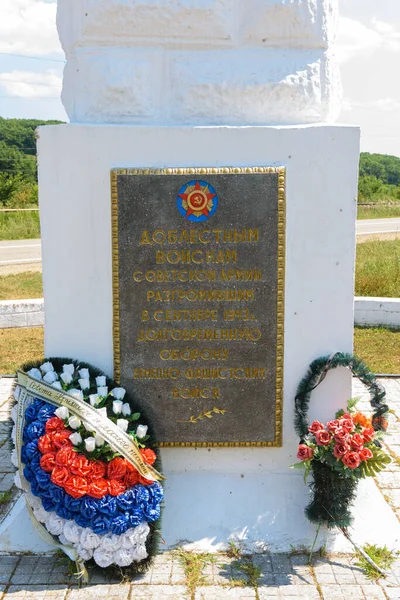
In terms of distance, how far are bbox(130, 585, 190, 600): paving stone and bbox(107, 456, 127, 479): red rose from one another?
55cm

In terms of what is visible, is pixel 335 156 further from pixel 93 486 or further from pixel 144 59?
pixel 93 486

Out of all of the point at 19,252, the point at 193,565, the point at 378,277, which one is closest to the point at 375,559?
the point at 193,565

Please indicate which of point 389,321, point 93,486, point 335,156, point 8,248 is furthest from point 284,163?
point 8,248

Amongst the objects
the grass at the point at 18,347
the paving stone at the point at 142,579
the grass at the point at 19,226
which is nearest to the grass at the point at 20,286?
the grass at the point at 18,347

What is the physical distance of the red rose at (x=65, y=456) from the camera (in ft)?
11.2

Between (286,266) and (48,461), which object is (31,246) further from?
(48,461)

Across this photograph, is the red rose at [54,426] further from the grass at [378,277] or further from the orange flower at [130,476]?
the grass at [378,277]

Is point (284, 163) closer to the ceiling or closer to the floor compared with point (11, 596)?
closer to the ceiling

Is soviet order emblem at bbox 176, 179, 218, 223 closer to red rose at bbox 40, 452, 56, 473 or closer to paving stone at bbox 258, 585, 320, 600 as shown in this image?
red rose at bbox 40, 452, 56, 473

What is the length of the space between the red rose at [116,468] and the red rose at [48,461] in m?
0.28

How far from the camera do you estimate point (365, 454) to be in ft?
11.7

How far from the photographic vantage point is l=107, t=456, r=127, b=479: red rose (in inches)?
136

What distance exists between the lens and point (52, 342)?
13.4ft

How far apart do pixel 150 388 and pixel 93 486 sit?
79cm
